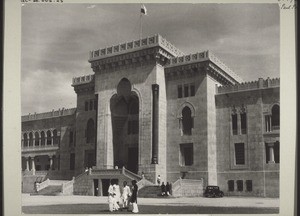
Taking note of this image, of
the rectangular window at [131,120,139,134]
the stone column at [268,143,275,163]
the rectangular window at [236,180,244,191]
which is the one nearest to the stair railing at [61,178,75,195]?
the rectangular window at [131,120,139,134]

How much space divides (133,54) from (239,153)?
10470 millimetres

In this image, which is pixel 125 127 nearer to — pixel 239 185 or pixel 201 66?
pixel 201 66

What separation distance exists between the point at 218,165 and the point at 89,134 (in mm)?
11551

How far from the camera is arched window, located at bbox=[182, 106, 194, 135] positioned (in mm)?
33000

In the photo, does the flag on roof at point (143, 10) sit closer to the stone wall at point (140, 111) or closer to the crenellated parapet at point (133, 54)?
the crenellated parapet at point (133, 54)

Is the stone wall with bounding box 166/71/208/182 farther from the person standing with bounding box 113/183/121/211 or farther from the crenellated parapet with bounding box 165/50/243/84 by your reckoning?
the person standing with bounding box 113/183/121/211

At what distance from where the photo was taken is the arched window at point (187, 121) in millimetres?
33000

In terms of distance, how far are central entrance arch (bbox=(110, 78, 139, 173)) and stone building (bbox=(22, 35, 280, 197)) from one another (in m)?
0.08

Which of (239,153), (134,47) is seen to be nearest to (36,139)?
(134,47)

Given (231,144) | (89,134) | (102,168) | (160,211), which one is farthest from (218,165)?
(160,211)

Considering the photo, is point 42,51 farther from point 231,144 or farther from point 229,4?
point 231,144

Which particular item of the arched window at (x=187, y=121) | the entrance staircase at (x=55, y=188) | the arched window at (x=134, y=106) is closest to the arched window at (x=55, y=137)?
the entrance staircase at (x=55, y=188)

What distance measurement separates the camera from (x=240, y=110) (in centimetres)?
3200

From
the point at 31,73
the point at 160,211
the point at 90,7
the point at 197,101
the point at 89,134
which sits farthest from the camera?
the point at 89,134
